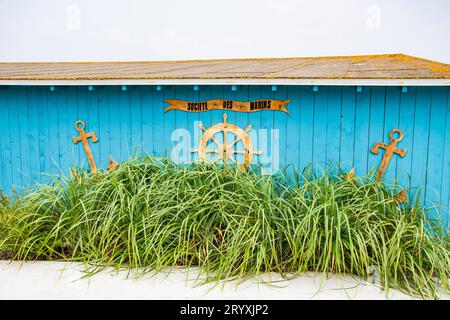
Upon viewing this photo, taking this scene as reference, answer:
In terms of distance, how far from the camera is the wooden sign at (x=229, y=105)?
17.5 feet

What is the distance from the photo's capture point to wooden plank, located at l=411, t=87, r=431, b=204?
201 inches

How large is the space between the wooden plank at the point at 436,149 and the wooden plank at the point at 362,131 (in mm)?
735

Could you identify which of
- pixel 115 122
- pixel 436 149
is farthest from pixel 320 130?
pixel 115 122

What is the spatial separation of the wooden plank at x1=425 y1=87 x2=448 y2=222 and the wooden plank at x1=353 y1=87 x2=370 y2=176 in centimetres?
74

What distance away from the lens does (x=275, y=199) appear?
459 cm

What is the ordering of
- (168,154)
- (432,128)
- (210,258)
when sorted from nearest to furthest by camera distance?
(210,258), (432,128), (168,154)

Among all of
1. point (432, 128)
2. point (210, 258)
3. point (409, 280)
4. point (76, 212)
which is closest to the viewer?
point (409, 280)

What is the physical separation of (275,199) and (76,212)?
2.19 m

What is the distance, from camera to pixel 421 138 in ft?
17.0

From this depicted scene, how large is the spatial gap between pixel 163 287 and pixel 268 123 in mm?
2441

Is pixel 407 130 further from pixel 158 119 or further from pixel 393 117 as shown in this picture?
pixel 158 119

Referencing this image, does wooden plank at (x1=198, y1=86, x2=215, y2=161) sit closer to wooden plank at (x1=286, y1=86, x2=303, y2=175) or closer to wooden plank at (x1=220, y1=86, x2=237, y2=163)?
wooden plank at (x1=220, y1=86, x2=237, y2=163)

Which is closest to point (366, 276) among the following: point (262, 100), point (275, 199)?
point (275, 199)

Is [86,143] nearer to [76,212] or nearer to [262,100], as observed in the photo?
[76,212]
